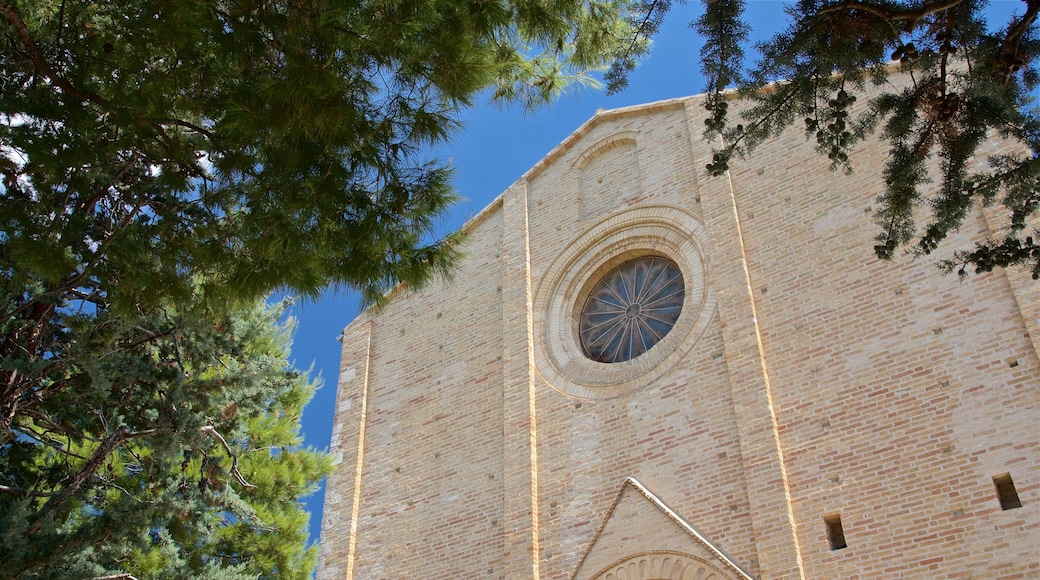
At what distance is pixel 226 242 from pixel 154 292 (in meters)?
0.82

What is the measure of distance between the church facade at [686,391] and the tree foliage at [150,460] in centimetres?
140

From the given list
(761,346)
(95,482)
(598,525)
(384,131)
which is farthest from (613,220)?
(95,482)

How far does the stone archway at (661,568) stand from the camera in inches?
360

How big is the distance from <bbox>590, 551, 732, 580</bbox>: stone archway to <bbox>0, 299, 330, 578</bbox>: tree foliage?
12.9 ft

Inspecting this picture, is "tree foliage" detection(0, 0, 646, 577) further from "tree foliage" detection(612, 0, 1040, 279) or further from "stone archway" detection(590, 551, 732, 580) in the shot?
"stone archway" detection(590, 551, 732, 580)

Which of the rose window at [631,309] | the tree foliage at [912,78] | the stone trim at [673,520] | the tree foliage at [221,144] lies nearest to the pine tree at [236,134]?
the tree foliage at [221,144]

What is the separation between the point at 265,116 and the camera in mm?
6641

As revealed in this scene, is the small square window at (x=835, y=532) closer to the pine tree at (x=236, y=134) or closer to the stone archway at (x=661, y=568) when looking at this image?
the stone archway at (x=661, y=568)

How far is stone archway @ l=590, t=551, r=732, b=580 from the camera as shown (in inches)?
360

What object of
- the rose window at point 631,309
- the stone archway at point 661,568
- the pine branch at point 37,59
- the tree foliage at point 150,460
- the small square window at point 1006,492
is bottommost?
the stone archway at point 661,568

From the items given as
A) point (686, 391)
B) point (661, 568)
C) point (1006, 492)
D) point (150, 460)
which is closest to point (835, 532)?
point (1006, 492)

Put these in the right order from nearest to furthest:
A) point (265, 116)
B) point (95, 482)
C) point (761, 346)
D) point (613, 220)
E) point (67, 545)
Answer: point (265, 116) → point (67, 545) → point (95, 482) → point (761, 346) → point (613, 220)

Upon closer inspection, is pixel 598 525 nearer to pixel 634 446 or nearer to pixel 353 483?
pixel 634 446

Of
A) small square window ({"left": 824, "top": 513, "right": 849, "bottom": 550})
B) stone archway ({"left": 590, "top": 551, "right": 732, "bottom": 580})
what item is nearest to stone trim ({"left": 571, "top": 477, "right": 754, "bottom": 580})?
stone archway ({"left": 590, "top": 551, "right": 732, "bottom": 580})
